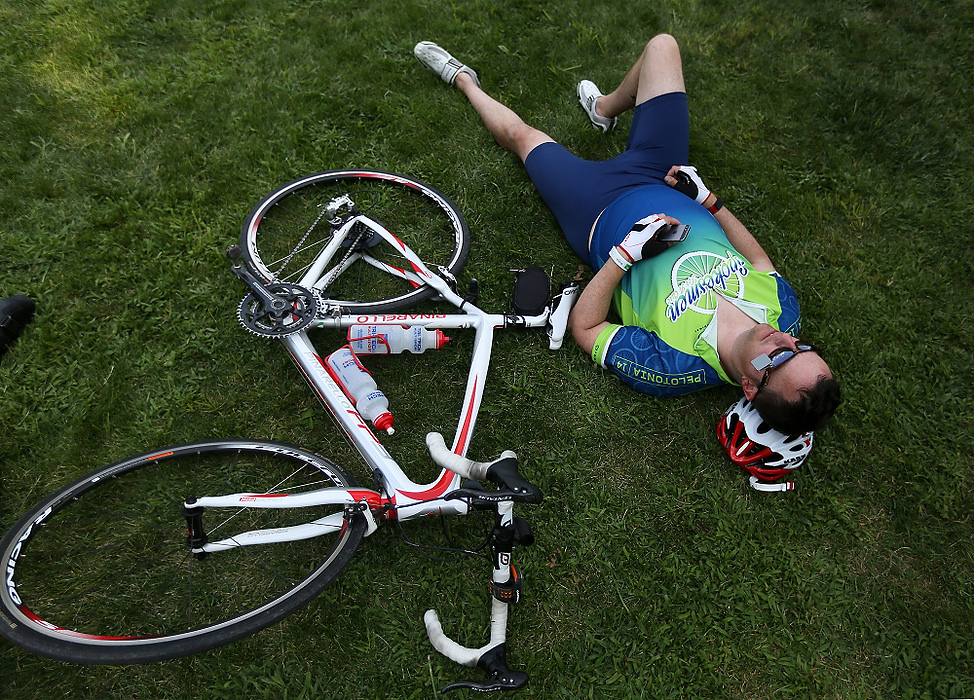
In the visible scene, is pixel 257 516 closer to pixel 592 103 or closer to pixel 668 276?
pixel 668 276

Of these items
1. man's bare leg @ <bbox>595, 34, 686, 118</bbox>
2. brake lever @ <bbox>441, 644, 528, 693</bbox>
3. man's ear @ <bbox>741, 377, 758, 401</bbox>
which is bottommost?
brake lever @ <bbox>441, 644, 528, 693</bbox>

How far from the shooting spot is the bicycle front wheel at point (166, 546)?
3127 millimetres

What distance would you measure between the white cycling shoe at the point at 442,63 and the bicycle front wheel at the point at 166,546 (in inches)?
148

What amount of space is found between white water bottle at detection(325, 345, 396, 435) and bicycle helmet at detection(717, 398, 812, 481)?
2.22 meters

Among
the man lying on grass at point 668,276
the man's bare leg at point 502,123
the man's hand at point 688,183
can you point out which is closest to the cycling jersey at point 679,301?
A: the man lying on grass at point 668,276

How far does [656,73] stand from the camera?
4441 millimetres

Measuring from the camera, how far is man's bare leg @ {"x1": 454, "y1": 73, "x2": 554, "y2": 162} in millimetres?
4777

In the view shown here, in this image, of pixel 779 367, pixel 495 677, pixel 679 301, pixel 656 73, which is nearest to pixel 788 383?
pixel 779 367

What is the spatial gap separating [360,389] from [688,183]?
2827 millimetres

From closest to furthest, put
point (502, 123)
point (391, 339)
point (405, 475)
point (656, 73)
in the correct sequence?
point (405, 475), point (391, 339), point (656, 73), point (502, 123)

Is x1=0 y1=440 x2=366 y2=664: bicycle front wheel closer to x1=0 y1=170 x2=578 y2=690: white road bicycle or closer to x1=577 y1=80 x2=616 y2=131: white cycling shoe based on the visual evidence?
x1=0 y1=170 x2=578 y2=690: white road bicycle

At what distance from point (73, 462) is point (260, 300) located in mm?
1556

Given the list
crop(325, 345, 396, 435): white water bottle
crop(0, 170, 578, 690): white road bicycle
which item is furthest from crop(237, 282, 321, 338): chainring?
crop(325, 345, 396, 435): white water bottle

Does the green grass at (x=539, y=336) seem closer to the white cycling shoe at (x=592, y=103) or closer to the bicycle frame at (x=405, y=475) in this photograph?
the white cycling shoe at (x=592, y=103)
